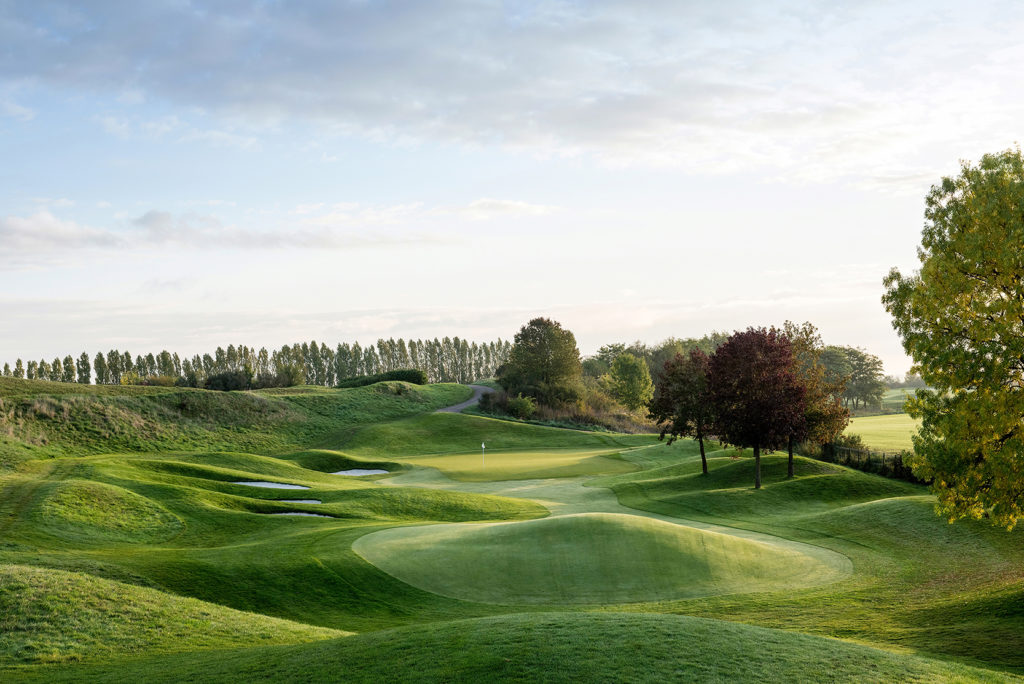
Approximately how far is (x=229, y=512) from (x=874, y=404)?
11470cm

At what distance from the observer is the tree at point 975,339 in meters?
15.6

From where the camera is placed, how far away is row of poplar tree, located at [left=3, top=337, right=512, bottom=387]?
355 ft

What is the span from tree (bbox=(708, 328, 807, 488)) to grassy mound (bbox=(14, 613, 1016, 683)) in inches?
919

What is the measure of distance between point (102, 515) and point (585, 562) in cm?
1605

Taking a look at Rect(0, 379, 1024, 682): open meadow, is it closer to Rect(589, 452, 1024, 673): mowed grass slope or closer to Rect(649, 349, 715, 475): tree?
Rect(589, 452, 1024, 673): mowed grass slope

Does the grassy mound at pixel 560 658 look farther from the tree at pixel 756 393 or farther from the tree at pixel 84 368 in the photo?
the tree at pixel 84 368

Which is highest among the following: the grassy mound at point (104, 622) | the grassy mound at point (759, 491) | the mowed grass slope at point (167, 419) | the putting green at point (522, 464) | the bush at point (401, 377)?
the bush at point (401, 377)

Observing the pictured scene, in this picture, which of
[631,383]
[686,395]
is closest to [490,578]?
[686,395]

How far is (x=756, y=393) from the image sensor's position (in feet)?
111

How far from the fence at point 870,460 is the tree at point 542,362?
169ft

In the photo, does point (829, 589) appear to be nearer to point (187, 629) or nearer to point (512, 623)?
point (512, 623)

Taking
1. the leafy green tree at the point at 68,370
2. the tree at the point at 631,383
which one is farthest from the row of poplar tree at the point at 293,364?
the tree at the point at 631,383

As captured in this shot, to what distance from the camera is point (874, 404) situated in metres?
118

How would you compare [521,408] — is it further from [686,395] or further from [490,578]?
[490,578]
